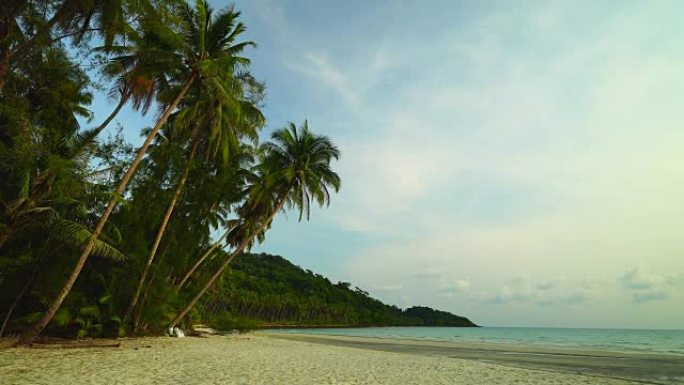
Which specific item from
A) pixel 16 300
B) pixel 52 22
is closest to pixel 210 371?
pixel 16 300

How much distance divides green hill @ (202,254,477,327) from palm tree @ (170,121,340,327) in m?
42.7

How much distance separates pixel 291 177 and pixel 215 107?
245 inches

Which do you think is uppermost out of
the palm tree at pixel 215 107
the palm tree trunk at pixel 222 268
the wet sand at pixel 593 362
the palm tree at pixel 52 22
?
the palm tree at pixel 215 107

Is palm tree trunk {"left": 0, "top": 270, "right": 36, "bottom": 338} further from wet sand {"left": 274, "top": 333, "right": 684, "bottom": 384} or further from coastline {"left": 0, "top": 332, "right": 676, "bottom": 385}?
wet sand {"left": 274, "top": 333, "right": 684, "bottom": 384}

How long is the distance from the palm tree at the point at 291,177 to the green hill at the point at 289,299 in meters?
42.7

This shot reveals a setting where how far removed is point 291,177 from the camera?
2055 centimetres

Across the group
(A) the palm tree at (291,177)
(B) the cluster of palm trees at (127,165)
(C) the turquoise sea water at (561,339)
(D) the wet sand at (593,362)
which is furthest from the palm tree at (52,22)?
(C) the turquoise sea water at (561,339)

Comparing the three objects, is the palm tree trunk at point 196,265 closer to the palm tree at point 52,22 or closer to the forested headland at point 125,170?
the forested headland at point 125,170

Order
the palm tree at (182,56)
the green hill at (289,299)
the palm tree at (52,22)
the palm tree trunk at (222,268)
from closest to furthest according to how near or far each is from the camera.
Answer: the palm tree at (52,22), the palm tree at (182,56), the palm tree trunk at (222,268), the green hill at (289,299)

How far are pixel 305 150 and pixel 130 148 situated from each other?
8917 millimetres

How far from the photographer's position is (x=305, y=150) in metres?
21.4

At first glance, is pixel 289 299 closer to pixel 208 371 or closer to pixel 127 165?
pixel 127 165

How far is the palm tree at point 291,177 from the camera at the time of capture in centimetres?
2089

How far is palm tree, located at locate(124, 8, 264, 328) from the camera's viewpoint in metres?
14.3
